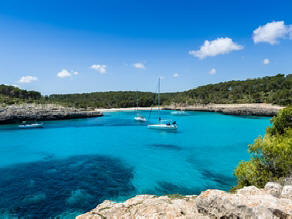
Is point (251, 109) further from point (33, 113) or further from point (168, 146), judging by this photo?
point (33, 113)

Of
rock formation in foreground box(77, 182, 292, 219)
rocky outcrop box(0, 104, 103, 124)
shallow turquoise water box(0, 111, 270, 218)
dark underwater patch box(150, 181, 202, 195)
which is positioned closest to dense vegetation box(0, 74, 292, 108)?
rocky outcrop box(0, 104, 103, 124)

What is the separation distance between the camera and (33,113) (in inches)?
3083

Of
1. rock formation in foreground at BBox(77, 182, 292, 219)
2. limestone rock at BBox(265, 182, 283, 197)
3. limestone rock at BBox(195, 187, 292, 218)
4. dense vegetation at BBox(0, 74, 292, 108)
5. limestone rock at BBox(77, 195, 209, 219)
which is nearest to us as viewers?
limestone rock at BBox(195, 187, 292, 218)

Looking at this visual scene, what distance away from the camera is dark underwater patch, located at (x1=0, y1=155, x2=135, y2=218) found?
1507 centimetres

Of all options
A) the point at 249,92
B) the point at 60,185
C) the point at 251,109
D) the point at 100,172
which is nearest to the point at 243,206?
the point at 60,185

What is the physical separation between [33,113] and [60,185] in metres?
73.6

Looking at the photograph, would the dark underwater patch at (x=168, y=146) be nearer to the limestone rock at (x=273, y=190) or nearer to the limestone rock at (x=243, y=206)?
the limestone rock at (x=273, y=190)

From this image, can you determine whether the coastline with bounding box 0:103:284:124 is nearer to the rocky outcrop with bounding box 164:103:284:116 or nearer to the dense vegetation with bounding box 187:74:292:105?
the rocky outcrop with bounding box 164:103:284:116

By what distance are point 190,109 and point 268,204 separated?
13150 centimetres

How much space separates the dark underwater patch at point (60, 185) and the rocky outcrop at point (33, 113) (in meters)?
60.2

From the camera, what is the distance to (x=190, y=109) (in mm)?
133125

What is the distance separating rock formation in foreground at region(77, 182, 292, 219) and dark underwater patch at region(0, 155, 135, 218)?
8.75 meters

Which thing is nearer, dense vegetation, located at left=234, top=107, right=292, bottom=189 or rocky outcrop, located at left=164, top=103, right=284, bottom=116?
dense vegetation, located at left=234, top=107, right=292, bottom=189

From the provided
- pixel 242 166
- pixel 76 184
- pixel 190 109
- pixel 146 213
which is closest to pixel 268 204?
pixel 146 213
